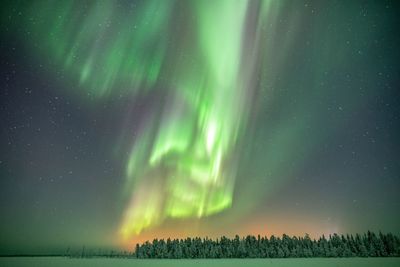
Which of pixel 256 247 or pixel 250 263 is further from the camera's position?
pixel 256 247

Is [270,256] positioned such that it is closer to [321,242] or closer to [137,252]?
[321,242]

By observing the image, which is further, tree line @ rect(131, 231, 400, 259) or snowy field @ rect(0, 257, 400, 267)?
tree line @ rect(131, 231, 400, 259)

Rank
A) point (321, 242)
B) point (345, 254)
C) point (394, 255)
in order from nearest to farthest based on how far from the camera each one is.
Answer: point (394, 255)
point (345, 254)
point (321, 242)

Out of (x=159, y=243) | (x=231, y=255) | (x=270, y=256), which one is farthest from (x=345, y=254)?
(x=159, y=243)

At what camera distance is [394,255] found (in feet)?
399

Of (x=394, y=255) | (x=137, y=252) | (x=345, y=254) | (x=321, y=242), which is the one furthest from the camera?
(x=137, y=252)

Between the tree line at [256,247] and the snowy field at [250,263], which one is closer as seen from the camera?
the snowy field at [250,263]

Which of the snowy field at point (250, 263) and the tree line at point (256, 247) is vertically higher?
the tree line at point (256, 247)

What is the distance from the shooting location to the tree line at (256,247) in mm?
136375

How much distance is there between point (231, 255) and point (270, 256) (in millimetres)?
19343

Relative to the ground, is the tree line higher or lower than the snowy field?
higher

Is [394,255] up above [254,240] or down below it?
below

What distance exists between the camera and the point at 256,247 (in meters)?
159

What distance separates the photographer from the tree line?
136375mm
